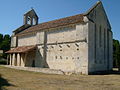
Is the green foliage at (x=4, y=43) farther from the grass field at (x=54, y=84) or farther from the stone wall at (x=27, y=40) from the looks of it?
the grass field at (x=54, y=84)

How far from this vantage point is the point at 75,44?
27094 mm

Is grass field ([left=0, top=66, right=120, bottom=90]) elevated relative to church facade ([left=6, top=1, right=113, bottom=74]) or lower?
lower

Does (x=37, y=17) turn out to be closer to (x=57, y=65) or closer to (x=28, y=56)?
(x=28, y=56)

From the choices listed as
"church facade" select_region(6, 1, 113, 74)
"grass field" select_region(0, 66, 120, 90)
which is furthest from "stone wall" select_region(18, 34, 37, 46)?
"grass field" select_region(0, 66, 120, 90)

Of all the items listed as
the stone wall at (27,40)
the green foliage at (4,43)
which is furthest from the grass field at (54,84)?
the green foliage at (4,43)

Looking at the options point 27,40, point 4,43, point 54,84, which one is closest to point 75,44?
point 54,84

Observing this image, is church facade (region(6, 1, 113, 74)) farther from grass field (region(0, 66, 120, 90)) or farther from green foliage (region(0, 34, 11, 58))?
green foliage (region(0, 34, 11, 58))

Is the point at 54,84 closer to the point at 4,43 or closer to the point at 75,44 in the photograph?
the point at 75,44

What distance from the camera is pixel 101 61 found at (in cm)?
2923

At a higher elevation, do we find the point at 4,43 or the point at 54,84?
the point at 4,43

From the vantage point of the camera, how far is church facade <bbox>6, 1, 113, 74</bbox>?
2614 centimetres

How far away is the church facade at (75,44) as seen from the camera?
26139 millimetres

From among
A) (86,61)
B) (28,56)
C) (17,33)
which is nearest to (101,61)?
(86,61)

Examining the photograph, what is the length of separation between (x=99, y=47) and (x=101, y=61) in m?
2.63
